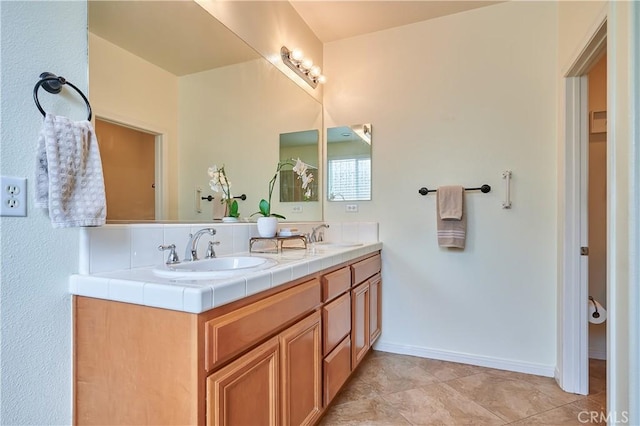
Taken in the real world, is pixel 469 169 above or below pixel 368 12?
below

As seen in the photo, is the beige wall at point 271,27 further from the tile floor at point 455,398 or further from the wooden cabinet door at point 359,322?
the tile floor at point 455,398

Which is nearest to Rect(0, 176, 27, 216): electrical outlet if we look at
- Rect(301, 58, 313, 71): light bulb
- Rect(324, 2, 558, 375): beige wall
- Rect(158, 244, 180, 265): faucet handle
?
Rect(158, 244, 180, 265): faucet handle

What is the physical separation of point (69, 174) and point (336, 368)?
1.39m

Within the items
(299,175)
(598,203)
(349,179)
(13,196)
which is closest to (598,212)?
(598,203)

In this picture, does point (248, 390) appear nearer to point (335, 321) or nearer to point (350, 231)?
point (335, 321)

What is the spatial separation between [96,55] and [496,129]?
2.25 meters

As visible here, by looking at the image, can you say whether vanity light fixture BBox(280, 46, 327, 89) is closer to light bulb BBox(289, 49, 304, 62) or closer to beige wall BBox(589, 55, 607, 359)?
light bulb BBox(289, 49, 304, 62)

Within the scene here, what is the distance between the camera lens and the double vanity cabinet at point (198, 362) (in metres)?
0.84

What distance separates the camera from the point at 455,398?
6.05ft

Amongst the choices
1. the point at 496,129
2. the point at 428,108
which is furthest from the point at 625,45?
the point at 428,108

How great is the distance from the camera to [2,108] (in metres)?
0.87

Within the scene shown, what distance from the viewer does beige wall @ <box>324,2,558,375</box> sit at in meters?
2.10

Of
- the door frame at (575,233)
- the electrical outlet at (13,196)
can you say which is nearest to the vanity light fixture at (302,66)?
the door frame at (575,233)

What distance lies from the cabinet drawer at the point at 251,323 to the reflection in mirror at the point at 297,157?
1.13 metres
